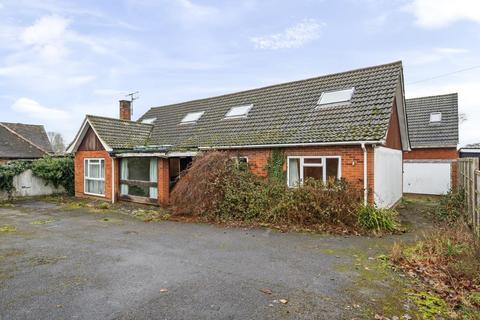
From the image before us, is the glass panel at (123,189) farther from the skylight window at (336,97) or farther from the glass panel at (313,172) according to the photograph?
the skylight window at (336,97)

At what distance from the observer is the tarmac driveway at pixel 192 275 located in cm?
401

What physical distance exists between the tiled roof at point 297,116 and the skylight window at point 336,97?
0.24m

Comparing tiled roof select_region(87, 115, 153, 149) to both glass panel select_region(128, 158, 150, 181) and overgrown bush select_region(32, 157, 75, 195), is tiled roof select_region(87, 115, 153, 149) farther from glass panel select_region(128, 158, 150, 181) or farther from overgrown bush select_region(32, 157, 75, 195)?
overgrown bush select_region(32, 157, 75, 195)

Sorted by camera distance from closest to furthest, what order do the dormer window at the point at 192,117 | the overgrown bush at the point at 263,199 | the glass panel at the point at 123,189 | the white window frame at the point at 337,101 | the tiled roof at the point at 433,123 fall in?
the overgrown bush at the point at 263,199
the white window frame at the point at 337,101
the glass panel at the point at 123,189
the tiled roof at the point at 433,123
the dormer window at the point at 192,117

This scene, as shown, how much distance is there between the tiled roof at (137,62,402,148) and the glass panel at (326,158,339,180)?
31.3 inches

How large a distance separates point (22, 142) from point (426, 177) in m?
30.2

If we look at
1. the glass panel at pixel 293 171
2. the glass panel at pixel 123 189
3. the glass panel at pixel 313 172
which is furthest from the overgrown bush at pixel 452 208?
the glass panel at pixel 123 189

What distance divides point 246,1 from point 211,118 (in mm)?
6178

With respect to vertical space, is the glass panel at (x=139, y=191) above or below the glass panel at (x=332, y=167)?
below

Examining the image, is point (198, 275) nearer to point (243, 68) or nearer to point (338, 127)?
point (338, 127)

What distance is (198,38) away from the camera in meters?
14.3

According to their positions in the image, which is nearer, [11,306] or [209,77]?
[11,306]

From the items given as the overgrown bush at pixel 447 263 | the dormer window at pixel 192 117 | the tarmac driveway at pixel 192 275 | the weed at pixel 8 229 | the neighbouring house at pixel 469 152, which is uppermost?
the dormer window at pixel 192 117

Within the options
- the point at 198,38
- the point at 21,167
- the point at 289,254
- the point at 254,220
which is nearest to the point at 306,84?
the point at 198,38
